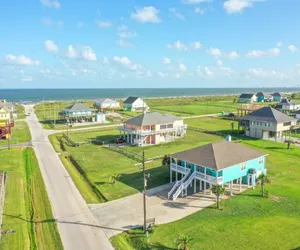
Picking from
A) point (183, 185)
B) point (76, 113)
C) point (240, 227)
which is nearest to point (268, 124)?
point (183, 185)

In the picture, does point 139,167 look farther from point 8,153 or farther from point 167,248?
point 8,153

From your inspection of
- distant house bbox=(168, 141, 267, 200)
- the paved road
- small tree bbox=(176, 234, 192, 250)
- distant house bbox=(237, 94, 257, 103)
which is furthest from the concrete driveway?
distant house bbox=(237, 94, 257, 103)

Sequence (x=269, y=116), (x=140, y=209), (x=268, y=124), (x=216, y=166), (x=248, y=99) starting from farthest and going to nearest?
1. (x=248, y=99)
2. (x=269, y=116)
3. (x=268, y=124)
4. (x=216, y=166)
5. (x=140, y=209)

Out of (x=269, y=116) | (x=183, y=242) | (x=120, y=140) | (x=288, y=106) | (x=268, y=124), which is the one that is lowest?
(x=183, y=242)

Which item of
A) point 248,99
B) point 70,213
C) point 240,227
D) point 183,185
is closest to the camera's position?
point 240,227

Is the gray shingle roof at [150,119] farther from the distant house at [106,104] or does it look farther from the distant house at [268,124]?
the distant house at [106,104]

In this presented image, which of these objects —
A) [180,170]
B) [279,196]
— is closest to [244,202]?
[279,196]

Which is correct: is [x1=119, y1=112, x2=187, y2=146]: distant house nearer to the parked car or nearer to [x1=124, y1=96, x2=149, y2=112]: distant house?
the parked car

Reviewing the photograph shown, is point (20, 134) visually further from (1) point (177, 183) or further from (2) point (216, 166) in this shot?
(2) point (216, 166)
